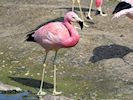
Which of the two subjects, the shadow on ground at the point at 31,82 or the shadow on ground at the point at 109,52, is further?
the shadow on ground at the point at 109,52

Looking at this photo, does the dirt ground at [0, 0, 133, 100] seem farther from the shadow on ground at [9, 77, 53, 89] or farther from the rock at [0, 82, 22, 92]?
the rock at [0, 82, 22, 92]

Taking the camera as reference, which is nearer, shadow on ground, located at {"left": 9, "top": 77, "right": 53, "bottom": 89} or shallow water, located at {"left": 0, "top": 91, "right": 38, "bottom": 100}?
shallow water, located at {"left": 0, "top": 91, "right": 38, "bottom": 100}

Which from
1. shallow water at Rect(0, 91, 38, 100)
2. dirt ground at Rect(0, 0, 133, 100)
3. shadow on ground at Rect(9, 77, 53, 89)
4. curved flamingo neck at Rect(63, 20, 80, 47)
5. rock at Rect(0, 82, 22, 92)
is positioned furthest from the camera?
shadow on ground at Rect(9, 77, 53, 89)

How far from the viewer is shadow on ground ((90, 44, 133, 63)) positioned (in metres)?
9.78

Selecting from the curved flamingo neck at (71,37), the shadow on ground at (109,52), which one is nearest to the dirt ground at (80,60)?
the shadow on ground at (109,52)

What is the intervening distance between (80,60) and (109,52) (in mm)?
723

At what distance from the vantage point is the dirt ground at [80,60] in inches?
329

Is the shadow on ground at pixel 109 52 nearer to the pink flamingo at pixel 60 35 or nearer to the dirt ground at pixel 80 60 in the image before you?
the dirt ground at pixel 80 60

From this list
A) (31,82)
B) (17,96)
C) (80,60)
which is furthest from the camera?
(80,60)

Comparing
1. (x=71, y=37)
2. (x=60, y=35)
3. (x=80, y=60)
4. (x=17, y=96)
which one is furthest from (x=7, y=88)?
(x=80, y=60)

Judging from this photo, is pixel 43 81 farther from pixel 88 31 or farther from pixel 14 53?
pixel 88 31

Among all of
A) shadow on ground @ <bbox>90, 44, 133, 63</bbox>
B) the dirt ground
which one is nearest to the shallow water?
the dirt ground

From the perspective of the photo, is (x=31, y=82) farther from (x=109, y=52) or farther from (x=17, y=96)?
(x=109, y=52)

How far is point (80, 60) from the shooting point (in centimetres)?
971
